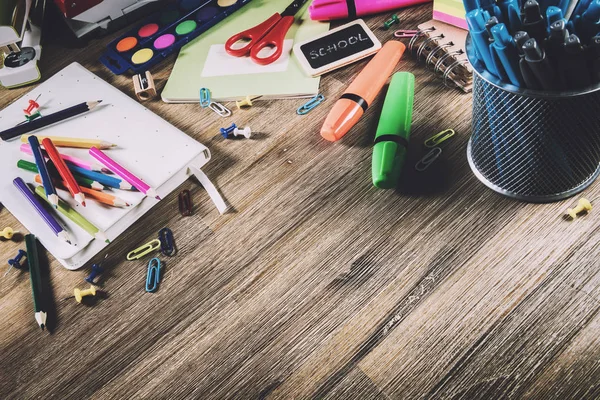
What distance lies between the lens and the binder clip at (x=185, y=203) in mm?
706

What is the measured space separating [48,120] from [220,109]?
0.76 feet

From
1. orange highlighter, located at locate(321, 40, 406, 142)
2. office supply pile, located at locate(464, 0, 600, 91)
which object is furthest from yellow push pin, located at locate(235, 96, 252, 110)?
office supply pile, located at locate(464, 0, 600, 91)

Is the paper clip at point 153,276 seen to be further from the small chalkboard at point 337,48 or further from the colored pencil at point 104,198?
the small chalkboard at point 337,48

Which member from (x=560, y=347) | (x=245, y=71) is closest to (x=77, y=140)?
(x=245, y=71)

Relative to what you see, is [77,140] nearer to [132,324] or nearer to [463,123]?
[132,324]

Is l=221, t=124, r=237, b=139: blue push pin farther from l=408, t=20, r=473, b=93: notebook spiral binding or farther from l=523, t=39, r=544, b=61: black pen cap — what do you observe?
l=523, t=39, r=544, b=61: black pen cap

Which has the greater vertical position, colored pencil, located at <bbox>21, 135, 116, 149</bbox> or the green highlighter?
colored pencil, located at <bbox>21, 135, 116, 149</bbox>

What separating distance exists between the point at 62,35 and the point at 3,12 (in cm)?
12

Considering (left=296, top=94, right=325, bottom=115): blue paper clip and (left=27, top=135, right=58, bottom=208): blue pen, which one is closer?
(left=27, top=135, right=58, bottom=208): blue pen

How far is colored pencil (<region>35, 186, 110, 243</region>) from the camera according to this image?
67 centimetres

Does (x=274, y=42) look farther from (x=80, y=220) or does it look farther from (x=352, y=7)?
(x=80, y=220)

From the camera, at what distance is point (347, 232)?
657 millimetres

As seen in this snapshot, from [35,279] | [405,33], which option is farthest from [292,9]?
[35,279]

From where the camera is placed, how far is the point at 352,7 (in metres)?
0.88
